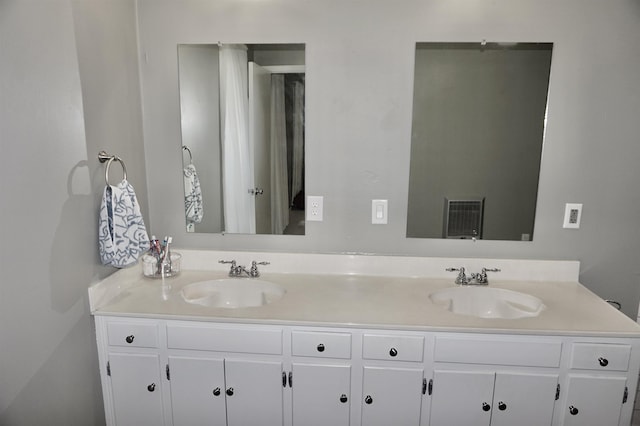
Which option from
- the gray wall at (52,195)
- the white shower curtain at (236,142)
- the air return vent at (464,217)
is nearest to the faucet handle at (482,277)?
the air return vent at (464,217)

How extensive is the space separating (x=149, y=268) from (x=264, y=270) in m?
0.56

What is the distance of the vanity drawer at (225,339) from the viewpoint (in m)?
1.55

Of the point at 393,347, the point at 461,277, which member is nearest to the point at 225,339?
the point at 393,347

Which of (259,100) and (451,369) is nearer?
(451,369)

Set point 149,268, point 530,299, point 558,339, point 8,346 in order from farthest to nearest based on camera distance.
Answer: point 149,268 → point 530,299 → point 558,339 → point 8,346

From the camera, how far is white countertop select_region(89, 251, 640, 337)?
4.94ft

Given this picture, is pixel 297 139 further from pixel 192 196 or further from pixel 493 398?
pixel 493 398

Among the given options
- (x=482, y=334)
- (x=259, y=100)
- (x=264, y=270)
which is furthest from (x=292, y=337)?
(x=259, y=100)

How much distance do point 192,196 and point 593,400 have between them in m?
1.98

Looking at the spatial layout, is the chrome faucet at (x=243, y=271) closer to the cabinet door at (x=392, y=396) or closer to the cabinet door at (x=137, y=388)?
the cabinet door at (x=137, y=388)

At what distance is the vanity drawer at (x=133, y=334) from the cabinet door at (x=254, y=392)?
1.06 feet

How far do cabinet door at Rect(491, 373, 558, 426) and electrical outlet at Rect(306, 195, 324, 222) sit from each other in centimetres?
104

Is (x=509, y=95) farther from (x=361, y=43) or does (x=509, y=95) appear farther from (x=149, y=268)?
(x=149, y=268)

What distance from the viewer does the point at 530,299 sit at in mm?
1765
